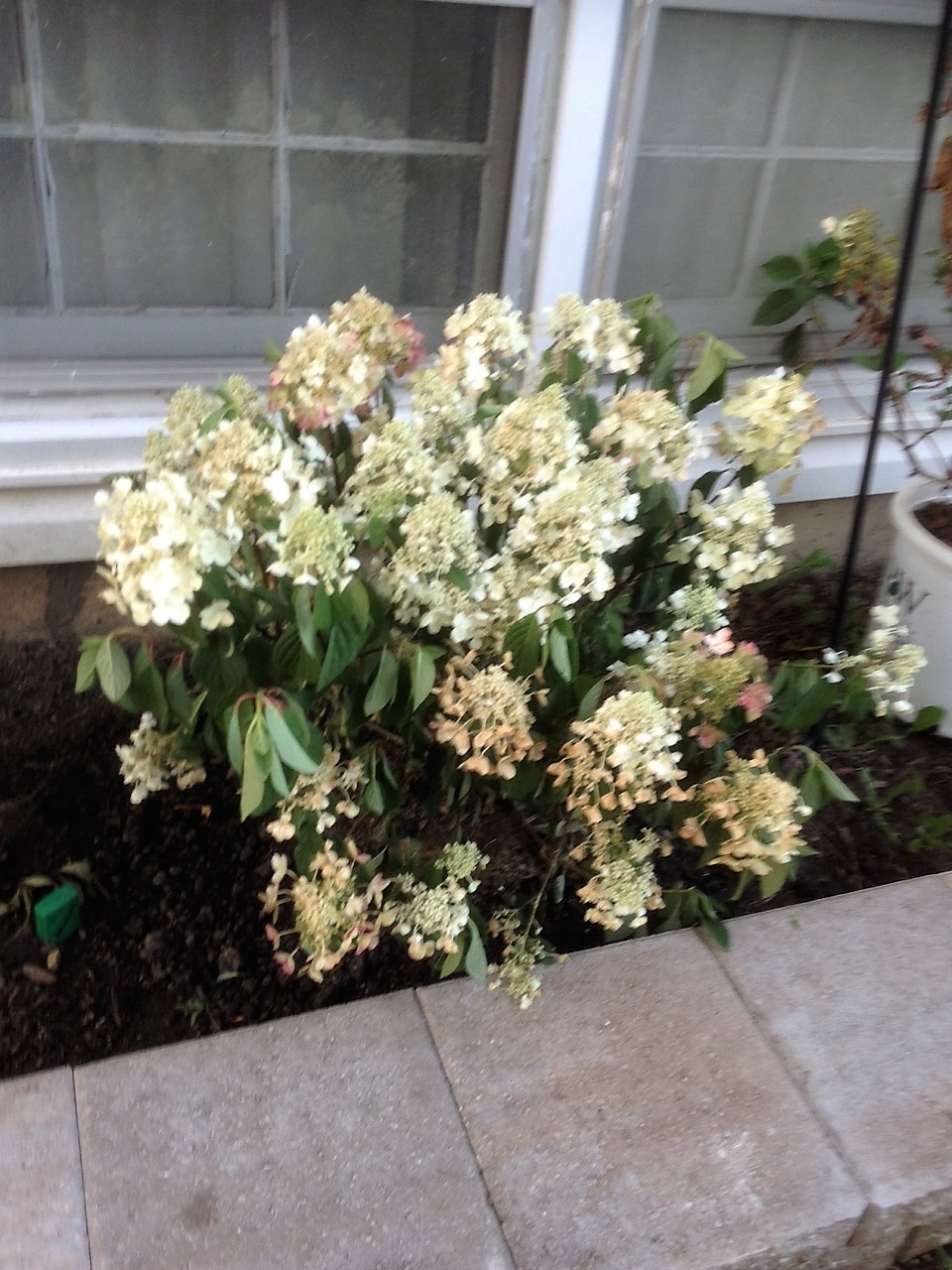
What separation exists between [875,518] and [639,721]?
1815 mm

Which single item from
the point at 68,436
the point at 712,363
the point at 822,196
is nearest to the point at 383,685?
the point at 712,363

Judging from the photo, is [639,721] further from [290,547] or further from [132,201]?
[132,201]

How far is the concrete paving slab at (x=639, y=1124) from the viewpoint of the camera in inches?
51.6

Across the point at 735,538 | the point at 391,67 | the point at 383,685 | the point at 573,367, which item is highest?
the point at 391,67

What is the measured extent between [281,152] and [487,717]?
1.23 meters

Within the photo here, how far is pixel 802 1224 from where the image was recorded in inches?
52.7

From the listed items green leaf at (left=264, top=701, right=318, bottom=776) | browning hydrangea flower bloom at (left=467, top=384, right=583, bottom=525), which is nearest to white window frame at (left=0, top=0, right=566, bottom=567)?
browning hydrangea flower bloom at (left=467, top=384, right=583, bottom=525)

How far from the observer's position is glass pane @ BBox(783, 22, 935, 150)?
2139 millimetres

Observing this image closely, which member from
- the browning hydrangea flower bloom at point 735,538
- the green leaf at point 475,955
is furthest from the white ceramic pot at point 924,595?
the green leaf at point 475,955

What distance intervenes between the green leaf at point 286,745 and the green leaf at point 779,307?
5.58 ft

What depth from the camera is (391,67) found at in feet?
6.15

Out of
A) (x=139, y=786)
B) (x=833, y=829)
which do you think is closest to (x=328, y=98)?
(x=139, y=786)

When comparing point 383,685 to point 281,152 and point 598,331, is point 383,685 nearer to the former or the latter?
point 598,331

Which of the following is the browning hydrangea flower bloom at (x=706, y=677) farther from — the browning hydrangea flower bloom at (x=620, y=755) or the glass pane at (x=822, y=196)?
the glass pane at (x=822, y=196)
